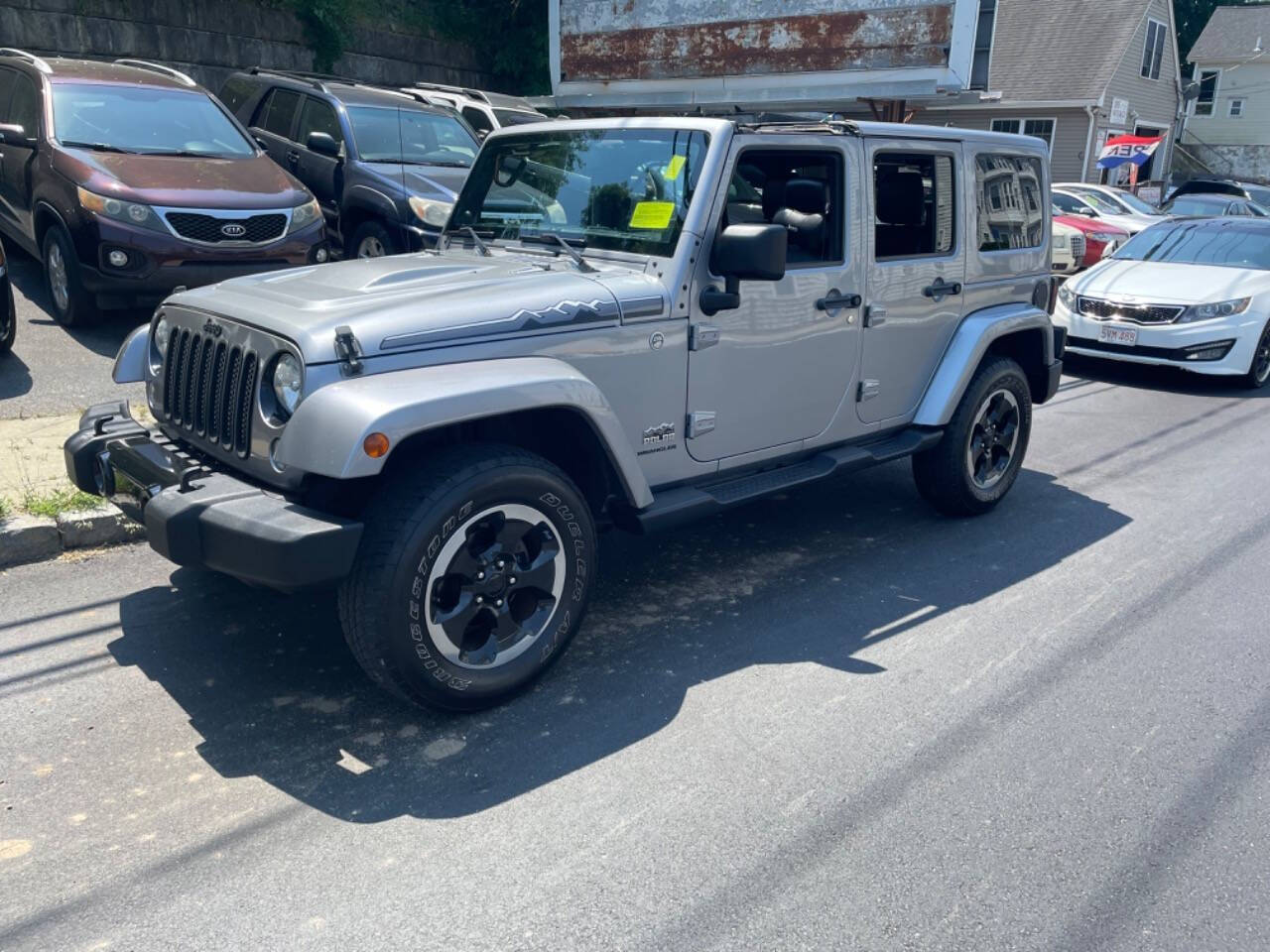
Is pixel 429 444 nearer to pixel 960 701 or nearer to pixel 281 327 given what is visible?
pixel 281 327

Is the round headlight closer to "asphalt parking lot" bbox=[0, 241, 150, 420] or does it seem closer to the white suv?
"asphalt parking lot" bbox=[0, 241, 150, 420]

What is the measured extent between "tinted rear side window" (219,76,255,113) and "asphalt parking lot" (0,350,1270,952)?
26.4 feet

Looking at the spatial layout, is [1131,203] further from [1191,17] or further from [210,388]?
[1191,17]

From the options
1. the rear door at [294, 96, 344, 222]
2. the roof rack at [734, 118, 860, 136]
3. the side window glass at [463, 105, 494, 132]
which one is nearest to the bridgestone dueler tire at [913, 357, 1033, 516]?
the roof rack at [734, 118, 860, 136]

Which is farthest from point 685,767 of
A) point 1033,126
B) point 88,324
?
point 1033,126

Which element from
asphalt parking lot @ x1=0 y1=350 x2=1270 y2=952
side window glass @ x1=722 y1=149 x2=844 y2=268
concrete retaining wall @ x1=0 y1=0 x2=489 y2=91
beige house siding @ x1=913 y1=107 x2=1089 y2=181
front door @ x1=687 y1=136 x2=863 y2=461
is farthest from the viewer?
beige house siding @ x1=913 y1=107 x2=1089 y2=181

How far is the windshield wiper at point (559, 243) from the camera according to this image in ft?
14.0

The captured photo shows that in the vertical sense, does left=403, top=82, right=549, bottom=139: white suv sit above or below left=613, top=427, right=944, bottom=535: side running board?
above

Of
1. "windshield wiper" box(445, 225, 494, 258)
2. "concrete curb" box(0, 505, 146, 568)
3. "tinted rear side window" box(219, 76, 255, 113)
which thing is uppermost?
"tinted rear side window" box(219, 76, 255, 113)

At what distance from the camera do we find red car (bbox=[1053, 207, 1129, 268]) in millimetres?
17141

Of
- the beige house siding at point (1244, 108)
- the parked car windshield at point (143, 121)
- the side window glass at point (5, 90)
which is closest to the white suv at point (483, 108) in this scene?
the parked car windshield at point (143, 121)

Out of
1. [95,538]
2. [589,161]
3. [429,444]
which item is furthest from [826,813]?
[95,538]

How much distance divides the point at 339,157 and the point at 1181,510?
7.45m

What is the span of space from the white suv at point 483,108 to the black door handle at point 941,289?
27.2ft
